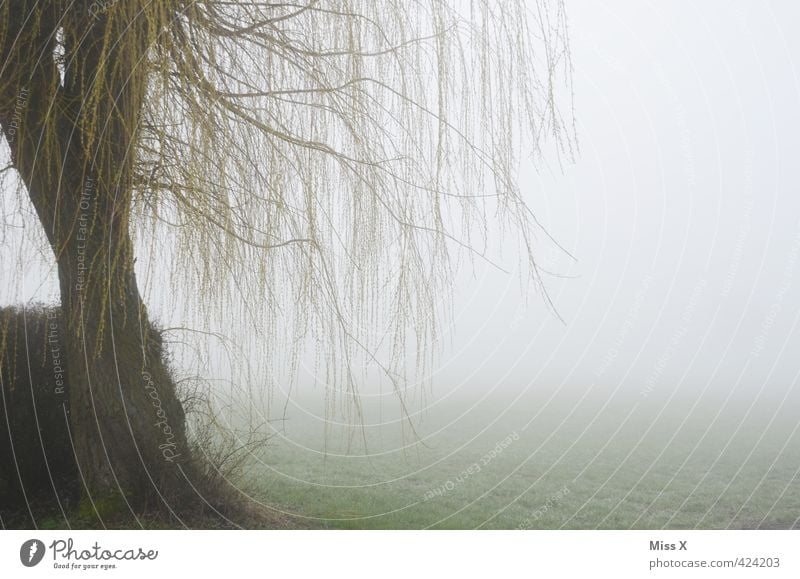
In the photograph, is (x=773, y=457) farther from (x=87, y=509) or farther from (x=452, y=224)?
(x=87, y=509)

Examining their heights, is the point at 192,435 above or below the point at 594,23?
below

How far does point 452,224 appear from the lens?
2082 mm

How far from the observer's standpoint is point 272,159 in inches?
78.5

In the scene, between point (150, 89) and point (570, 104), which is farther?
point (570, 104)

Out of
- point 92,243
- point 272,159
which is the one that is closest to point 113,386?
→ point 92,243

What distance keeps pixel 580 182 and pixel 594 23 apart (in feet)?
1.56

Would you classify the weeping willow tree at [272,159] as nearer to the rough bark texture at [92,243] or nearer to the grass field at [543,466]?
the rough bark texture at [92,243]

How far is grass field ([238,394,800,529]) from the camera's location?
222 centimetres

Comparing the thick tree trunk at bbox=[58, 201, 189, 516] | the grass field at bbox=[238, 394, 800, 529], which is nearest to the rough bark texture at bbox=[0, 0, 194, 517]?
the thick tree trunk at bbox=[58, 201, 189, 516]

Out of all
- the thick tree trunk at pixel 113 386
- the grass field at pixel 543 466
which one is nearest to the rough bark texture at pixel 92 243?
the thick tree trunk at pixel 113 386

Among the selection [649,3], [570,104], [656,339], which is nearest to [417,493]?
[656,339]

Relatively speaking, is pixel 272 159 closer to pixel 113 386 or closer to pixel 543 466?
pixel 113 386

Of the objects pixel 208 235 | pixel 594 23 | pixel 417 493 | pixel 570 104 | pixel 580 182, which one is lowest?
pixel 417 493

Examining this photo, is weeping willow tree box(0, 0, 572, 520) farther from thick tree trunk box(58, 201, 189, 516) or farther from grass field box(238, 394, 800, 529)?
grass field box(238, 394, 800, 529)
